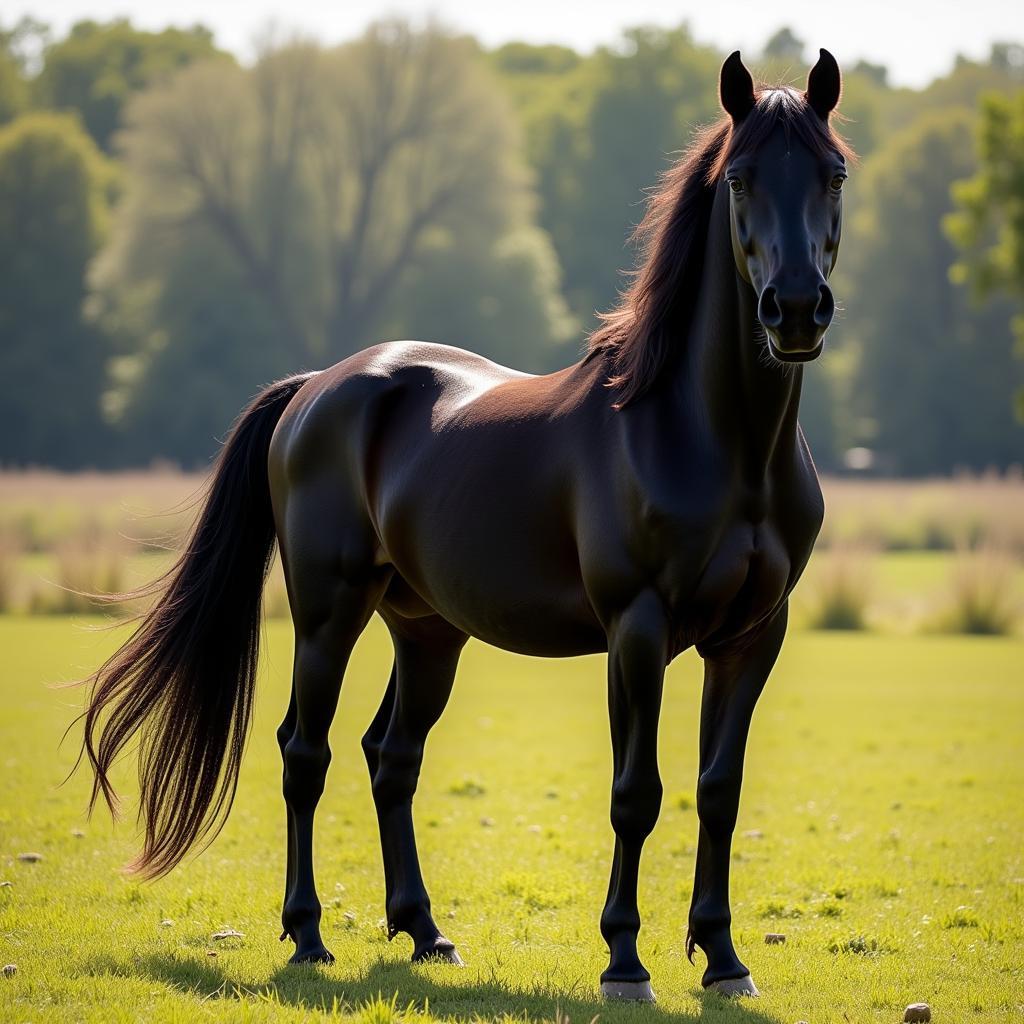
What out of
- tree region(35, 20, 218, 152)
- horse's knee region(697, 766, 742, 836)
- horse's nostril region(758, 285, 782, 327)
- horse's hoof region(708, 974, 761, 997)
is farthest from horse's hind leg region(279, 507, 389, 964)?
tree region(35, 20, 218, 152)

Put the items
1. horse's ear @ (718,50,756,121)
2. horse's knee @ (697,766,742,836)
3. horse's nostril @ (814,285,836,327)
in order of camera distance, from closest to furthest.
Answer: horse's nostril @ (814,285,836,327) → horse's ear @ (718,50,756,121) → horse's knee @ (697,766,742,836)

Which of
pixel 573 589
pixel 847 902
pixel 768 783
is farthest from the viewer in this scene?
pixel 768 783

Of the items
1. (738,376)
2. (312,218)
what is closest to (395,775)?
(738,376)

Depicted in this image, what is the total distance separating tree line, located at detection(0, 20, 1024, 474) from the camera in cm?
4650

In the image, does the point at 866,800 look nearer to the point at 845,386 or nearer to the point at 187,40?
the point at 845,386

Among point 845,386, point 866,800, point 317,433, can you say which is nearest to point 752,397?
point 317,433

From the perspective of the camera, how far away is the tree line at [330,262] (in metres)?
46.5

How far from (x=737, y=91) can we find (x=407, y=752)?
2.76m

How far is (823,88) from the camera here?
4.50 meters

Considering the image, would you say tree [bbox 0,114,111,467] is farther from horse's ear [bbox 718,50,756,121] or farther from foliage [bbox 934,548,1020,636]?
horse's ear [bbox 718,50,756,121]

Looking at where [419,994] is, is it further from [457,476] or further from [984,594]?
[984,594]

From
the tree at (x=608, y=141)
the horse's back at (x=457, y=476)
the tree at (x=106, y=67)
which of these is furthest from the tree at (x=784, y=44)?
the horse's back at (x=457, y=476)

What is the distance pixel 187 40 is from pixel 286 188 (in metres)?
23.6

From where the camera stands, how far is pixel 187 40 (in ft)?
221
